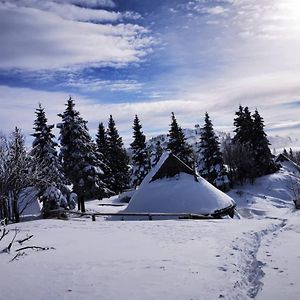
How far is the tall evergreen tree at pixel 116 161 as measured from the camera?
55384 millimetres

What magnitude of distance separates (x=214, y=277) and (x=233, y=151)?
160 feet

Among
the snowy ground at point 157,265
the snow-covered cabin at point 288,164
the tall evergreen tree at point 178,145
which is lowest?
the snowy ground at point 157,265

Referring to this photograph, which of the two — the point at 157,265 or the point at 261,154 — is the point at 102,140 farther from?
the point at 157,265

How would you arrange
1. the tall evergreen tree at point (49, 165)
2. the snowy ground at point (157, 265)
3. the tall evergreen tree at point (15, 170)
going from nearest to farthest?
the snowy ground at point (157, 265) < the tall evergreen tree at point (15, 170) < the tall evergreen tree at point (49, 165)

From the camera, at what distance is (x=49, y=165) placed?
102ft

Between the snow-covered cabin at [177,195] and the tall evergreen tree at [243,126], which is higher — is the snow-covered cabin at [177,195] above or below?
below

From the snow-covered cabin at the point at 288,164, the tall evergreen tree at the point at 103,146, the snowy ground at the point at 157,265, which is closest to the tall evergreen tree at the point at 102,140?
the tall evergreen tree at the point at 103,146

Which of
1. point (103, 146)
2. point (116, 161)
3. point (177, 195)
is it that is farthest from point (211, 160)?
point (177, 195)

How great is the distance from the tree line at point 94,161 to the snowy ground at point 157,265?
1002 centimetres

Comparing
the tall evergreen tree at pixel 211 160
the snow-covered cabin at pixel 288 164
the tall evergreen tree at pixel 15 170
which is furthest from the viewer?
the snow-covered cabin at pixel 288 164

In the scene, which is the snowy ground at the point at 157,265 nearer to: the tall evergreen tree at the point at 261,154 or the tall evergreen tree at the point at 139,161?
the tall evergreen tree at the point at 139,161

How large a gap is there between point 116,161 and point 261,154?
22750mm

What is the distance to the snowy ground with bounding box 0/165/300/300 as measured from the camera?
24.2 feet

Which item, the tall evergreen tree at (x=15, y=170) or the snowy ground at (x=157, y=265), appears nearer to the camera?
the snowy ground at (x=157, y=265)
